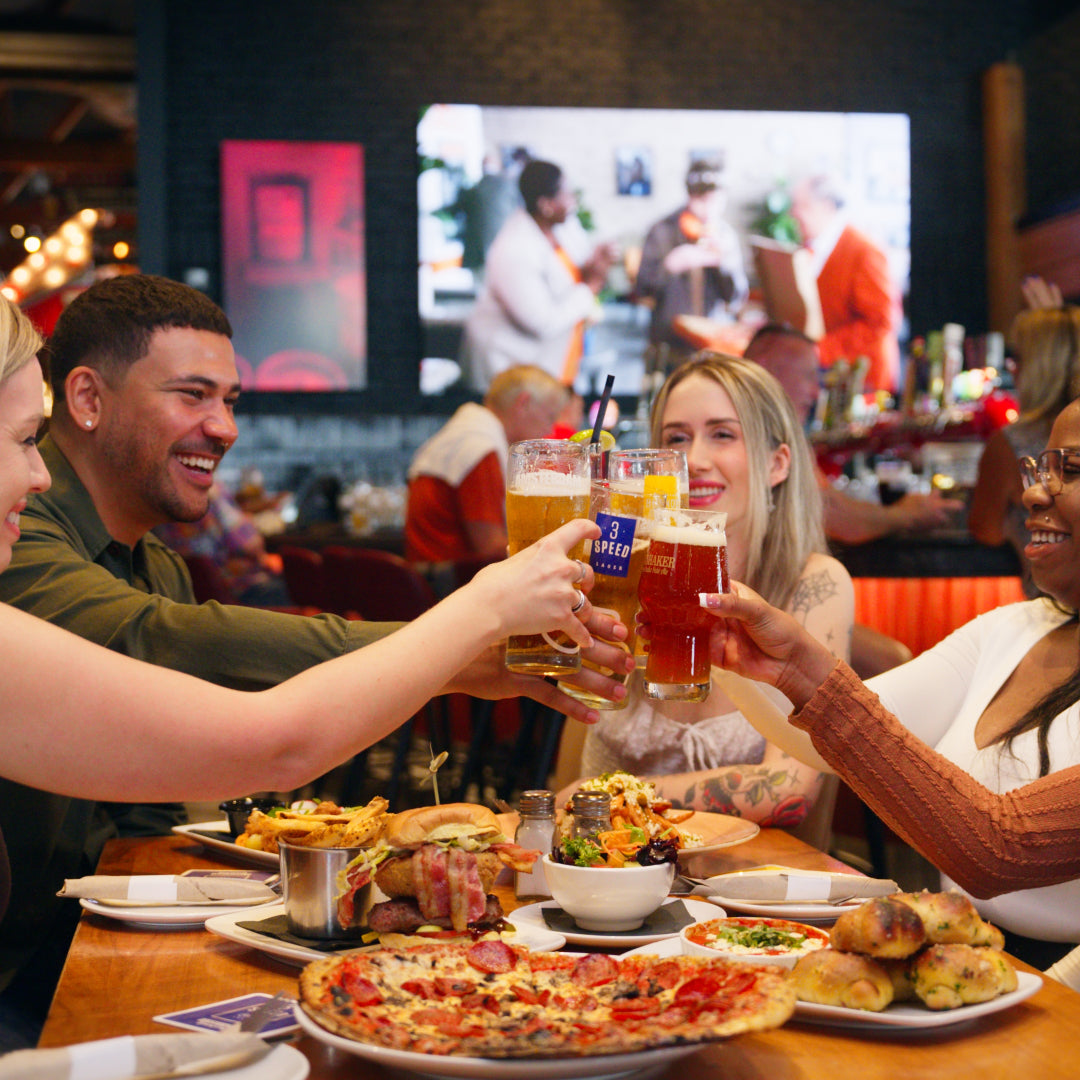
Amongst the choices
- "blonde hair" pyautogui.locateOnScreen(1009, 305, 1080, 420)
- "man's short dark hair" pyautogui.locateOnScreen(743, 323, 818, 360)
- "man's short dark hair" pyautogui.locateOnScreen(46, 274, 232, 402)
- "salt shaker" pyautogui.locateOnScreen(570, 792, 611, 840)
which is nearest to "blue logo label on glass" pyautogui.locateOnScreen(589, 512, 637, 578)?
"salt shaker" pyautogui.locateOnScreen(570, 792, 611, 840)

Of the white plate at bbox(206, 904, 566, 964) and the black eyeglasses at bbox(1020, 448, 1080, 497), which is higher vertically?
the black eyeglasses at bbox(1020, 448, 1080, 497)

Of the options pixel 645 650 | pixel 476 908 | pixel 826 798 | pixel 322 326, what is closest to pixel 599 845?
pixel 476 908

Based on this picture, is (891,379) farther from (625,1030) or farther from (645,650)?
(625,1030)

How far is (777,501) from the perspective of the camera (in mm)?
2543

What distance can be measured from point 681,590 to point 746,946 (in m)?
0.47

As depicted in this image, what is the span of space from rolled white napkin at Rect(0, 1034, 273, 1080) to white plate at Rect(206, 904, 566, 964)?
0.91ft

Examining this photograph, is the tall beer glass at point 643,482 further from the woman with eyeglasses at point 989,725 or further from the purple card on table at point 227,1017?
the purple card on table at point 227,1017

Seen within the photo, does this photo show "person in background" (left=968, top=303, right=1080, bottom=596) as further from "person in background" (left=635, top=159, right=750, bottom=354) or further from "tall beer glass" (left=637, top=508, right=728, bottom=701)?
"person in background" (left=635, top=159, right=750, bottom=354)

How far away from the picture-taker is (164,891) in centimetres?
140

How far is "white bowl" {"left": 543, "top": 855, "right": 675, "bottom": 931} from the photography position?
1282 millimetres

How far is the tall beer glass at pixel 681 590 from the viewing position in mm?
1520

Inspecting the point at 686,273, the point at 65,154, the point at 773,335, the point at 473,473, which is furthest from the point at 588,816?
the point at 65,154

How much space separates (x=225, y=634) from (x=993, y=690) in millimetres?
1091

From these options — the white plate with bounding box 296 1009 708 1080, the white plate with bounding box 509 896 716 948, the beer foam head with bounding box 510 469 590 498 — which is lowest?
the white plate with bounding box 509 896 716 948
